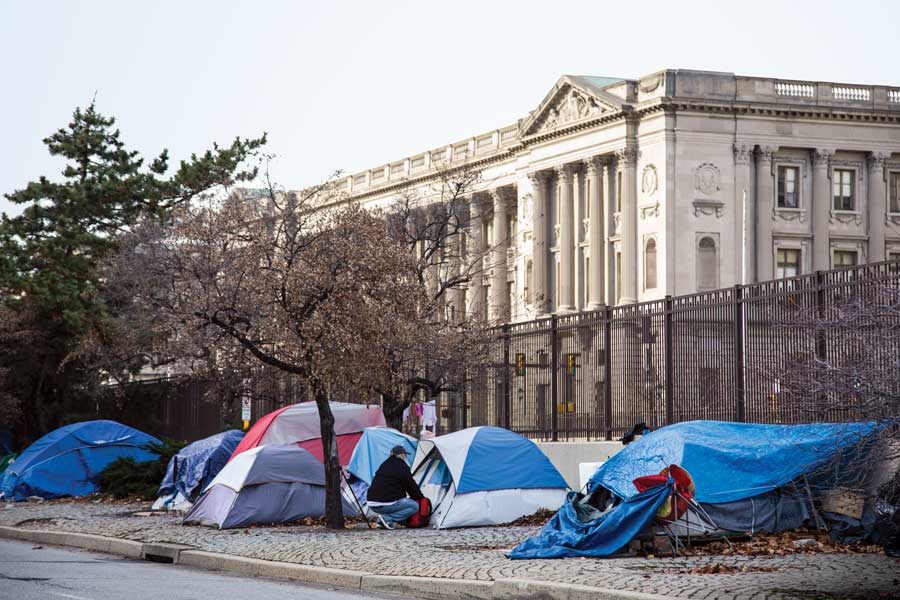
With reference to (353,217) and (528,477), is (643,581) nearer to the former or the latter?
(528,477)

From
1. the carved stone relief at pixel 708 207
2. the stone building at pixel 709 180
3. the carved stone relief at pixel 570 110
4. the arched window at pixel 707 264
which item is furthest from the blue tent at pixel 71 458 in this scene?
the carved stone relief at pixel 570 110

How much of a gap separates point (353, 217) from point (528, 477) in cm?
845

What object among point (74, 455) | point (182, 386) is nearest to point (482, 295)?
point (182, 386)

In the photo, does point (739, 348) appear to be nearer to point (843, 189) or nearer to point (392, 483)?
point (392, 483)

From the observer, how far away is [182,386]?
46719mm

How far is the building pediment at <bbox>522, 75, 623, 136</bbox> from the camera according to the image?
80.6 m

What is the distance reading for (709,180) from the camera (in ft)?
254

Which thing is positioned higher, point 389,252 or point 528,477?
point 389,252

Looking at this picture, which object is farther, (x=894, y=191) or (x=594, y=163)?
(x=594, y=163)

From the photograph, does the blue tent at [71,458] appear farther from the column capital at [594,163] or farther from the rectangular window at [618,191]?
the column capital at [594,163]

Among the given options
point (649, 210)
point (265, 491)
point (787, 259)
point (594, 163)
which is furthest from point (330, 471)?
point (594, 163)

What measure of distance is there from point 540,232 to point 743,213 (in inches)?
574

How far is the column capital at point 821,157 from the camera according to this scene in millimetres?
78750

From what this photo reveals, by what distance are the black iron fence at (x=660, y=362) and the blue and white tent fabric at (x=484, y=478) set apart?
187 cm
